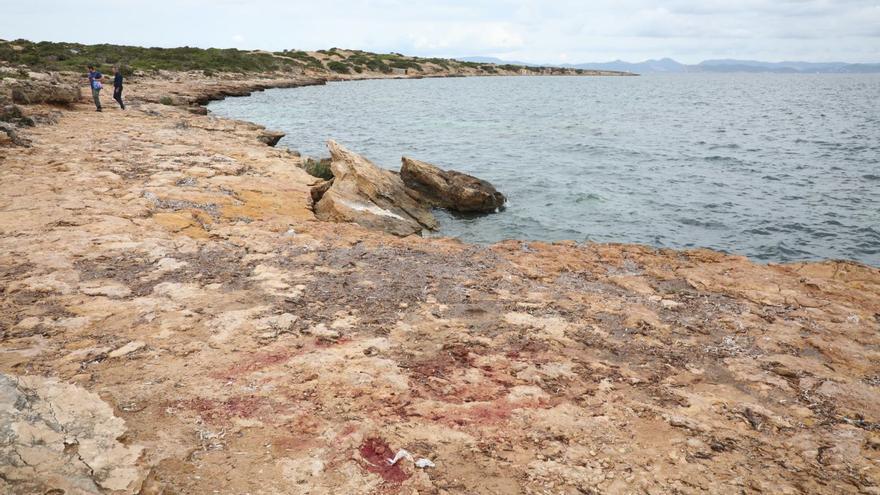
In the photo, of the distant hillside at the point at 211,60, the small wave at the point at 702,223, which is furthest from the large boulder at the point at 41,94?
the small wave at the point at 702,223

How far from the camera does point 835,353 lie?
7.27 meters

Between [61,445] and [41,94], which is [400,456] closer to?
[61,445]

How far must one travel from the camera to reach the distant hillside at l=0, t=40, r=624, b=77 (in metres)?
52.6

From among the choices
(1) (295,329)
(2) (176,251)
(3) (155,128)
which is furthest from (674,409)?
(3) (155,128)

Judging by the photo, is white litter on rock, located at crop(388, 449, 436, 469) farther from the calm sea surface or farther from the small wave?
the small wave

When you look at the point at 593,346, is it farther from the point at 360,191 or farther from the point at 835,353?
the point at 360,191

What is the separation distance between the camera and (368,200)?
1516 cm

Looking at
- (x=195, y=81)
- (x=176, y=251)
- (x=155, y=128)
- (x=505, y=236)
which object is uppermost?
(x=195, y=81)

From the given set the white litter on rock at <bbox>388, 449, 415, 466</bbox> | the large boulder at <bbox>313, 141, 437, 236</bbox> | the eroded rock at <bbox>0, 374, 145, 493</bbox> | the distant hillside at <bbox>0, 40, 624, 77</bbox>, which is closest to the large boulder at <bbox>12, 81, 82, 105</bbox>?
the large boulder at <bbox>313, 141, 437, 236</bbox>

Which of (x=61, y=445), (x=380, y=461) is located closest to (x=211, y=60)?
(x=61, y=445)

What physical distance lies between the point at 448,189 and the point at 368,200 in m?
4.67

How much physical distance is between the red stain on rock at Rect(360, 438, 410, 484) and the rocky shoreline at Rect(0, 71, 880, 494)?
0.03 meters

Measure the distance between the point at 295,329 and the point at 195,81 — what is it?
2350 inches

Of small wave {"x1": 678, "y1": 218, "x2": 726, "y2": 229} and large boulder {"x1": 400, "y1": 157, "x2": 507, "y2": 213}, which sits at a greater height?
large boulder {"x1": 400, "y1": 157, "x2": 507, "y2": 213}
